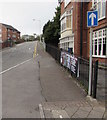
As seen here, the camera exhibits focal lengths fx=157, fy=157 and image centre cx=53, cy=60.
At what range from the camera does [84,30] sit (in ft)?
50.1

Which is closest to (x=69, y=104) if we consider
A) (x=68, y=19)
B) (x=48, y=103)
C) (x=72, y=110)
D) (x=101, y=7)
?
(x=72, y=110)

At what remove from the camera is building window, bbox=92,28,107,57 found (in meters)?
11.7

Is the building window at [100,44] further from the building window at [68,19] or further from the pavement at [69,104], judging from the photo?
the pavement at [69,104]

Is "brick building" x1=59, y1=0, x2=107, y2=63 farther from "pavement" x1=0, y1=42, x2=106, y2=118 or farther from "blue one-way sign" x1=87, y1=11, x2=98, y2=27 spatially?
"pavement" x1=0, y1=42, x2=106, y2=118

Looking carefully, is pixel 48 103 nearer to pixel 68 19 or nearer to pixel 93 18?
pixel 93 18

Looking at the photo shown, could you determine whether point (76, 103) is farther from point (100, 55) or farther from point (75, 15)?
point (75, 15)

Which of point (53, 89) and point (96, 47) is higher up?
point (96, 47)

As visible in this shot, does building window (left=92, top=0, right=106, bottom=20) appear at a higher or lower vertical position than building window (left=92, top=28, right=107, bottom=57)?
higher

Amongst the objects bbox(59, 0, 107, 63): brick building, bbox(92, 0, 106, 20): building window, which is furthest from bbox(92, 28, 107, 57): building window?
bbox(92, 0, 106, 20): building window

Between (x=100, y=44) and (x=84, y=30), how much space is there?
3.38 meters

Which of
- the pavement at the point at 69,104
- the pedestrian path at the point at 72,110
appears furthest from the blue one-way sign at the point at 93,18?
the pedestrian path at the point at 72,110

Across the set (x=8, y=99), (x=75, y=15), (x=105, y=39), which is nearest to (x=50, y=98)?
(x=8, y=99)

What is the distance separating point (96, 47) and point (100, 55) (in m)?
1.12

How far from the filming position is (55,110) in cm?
422
